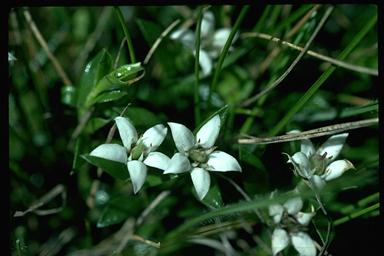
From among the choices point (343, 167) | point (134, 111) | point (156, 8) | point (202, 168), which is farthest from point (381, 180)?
point (156, 8)

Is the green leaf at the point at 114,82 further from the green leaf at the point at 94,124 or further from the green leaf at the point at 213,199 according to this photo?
the green leaf at the point at 213,199

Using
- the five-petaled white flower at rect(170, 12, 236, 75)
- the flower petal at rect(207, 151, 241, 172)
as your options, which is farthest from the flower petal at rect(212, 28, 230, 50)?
the flower petal at rect(207, 151, 241, 172)

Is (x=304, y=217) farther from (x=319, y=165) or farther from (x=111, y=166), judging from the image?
(x=111, y=166)

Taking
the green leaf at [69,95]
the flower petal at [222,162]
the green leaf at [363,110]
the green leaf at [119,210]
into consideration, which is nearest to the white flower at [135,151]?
the flower petal at [222,162]

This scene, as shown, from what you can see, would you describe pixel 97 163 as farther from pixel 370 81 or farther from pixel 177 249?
pixel 370 81

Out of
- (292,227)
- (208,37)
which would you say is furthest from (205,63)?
(292,227)

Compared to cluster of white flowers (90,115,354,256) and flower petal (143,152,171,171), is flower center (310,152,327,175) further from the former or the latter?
flower petal (143,152,171,171)
